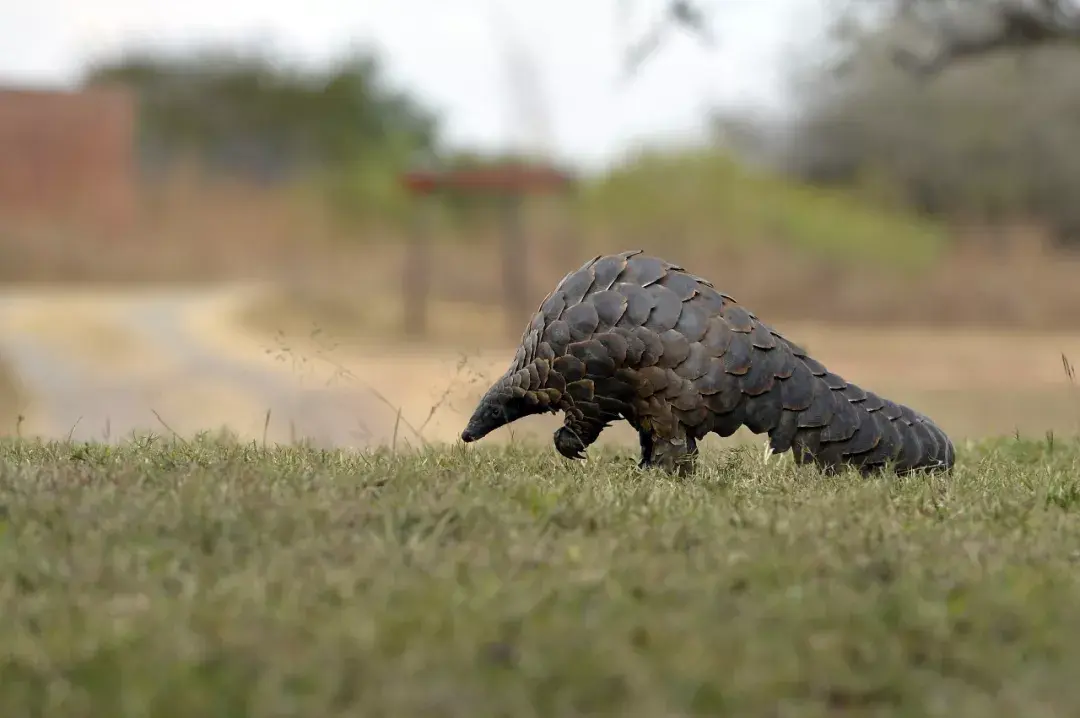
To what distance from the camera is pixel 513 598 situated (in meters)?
2.71

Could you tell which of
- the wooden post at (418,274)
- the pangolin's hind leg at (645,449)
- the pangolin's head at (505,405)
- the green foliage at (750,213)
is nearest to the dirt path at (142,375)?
the wooden post at (418,274)

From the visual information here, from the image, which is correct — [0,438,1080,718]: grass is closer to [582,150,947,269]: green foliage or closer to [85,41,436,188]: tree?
[582,150,947,269]: green foliage

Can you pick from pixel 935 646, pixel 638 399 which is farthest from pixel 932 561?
pixel 638 399

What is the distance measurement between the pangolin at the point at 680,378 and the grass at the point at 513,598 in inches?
17.7

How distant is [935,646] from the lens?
2.65m

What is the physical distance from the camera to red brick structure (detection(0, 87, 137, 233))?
17812mm

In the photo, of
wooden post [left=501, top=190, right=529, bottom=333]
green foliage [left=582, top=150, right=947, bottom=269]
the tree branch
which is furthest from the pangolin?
green foliage [left=582, top=150, right=947, bottom=269]

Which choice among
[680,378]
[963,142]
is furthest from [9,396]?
[963,142]

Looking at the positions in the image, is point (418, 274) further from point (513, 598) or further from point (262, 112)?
point (513, 598)

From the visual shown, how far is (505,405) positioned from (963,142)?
1801 cm

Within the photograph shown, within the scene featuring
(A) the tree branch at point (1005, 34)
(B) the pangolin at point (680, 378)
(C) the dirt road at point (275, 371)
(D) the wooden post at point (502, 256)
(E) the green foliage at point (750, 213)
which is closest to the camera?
(B) the pangolin at point (680, 378)

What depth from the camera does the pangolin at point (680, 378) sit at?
443cm

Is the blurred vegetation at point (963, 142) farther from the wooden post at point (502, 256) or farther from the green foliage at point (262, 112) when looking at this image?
the green foliage at point (262, 112)

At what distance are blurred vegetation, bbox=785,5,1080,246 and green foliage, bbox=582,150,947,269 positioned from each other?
0.86 m
